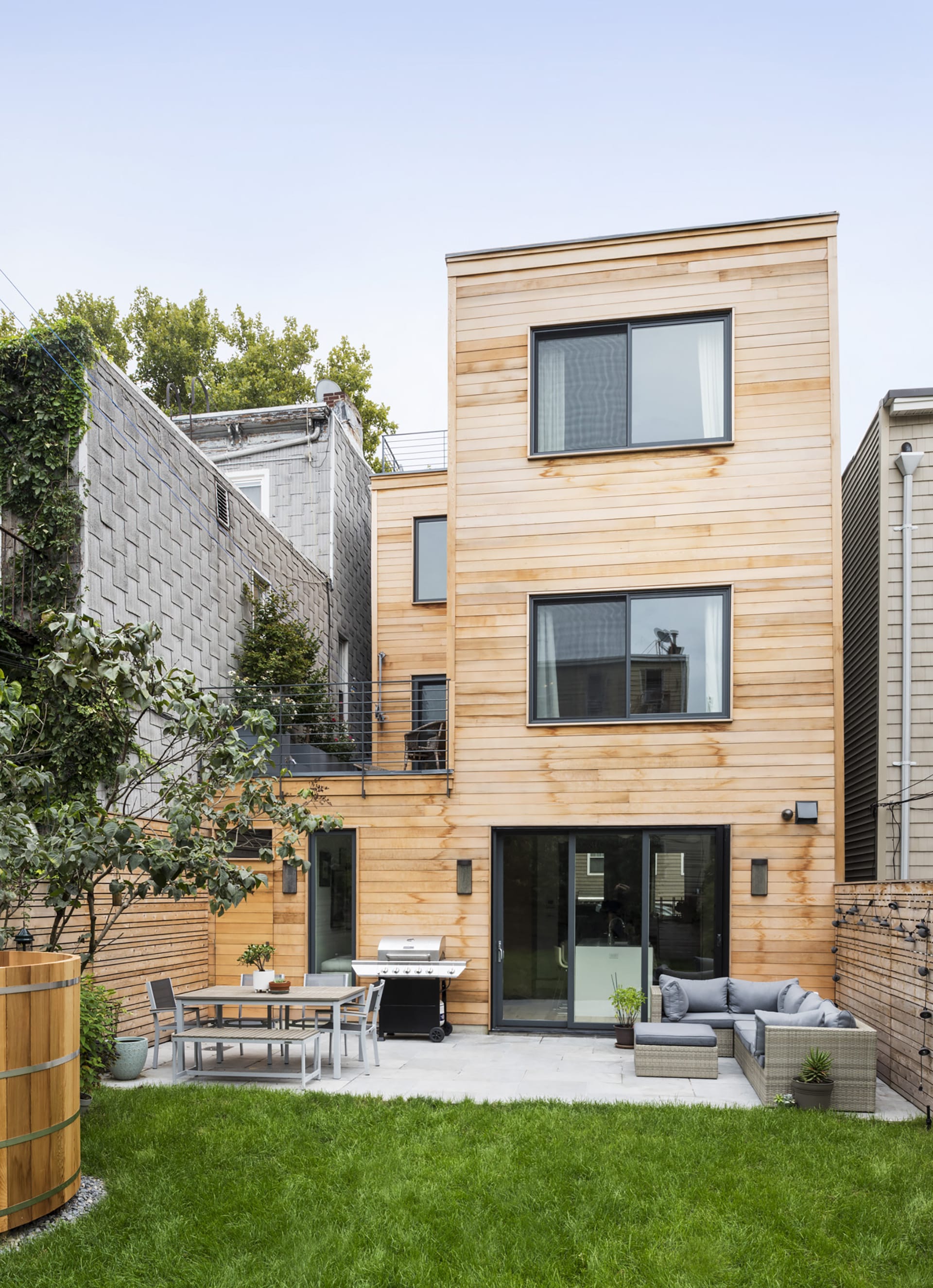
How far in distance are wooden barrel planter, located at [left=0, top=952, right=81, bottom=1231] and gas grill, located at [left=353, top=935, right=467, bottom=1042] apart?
16.7 ft

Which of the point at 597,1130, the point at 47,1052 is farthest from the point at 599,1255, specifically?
the point at 47,1052

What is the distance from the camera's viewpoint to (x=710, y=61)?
14.3 m

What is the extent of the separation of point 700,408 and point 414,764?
5646mm

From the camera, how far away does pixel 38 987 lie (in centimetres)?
474

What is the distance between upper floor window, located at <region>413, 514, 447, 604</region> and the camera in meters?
14.7

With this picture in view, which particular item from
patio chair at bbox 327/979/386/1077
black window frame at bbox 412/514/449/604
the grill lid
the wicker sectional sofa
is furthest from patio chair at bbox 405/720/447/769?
the wicker sectional sofa

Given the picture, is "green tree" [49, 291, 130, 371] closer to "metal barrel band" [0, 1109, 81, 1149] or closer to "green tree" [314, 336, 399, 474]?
"green tree" [314, 336, 399, 474]

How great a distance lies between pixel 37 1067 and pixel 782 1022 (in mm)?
5336

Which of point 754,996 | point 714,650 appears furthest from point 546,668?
point 754,996

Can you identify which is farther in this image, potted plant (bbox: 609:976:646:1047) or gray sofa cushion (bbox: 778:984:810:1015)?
potted plant (bbox: 609:976:646:1047)

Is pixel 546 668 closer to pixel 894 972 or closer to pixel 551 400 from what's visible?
pixel 551 400

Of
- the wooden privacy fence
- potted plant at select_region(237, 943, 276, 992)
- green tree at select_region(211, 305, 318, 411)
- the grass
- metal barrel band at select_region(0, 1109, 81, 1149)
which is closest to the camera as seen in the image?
the grass

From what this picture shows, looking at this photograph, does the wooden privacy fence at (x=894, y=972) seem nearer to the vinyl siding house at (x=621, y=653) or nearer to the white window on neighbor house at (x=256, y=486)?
the vinyl siding house at (x=621, y=653)

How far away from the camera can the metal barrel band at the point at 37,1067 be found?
4520 millimetres
